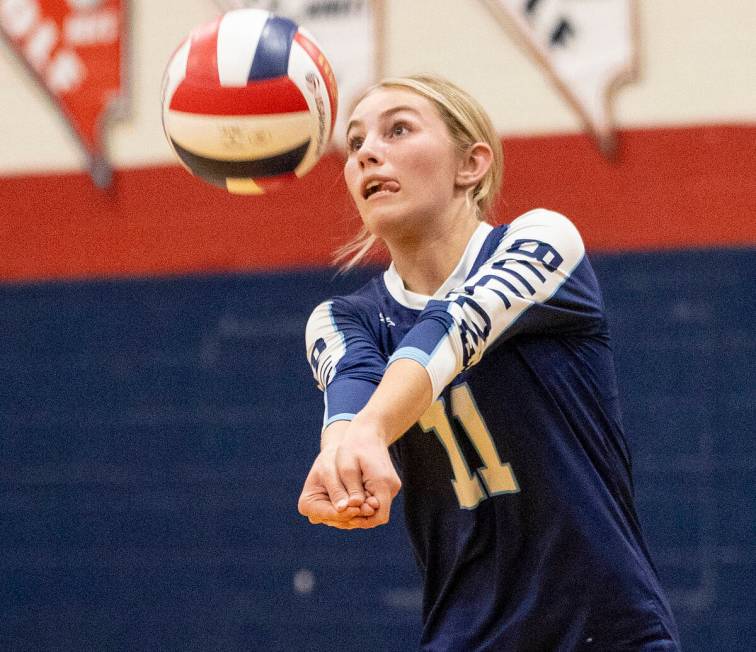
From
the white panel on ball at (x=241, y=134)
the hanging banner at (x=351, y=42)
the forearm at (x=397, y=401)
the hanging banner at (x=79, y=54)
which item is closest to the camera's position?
the forearm at (x=397, y=401)

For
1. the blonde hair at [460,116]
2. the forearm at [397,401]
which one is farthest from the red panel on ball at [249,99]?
the forearm at [397,401]

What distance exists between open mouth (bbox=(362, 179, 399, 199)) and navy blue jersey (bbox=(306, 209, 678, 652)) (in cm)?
19

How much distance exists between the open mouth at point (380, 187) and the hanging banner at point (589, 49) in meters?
2.34

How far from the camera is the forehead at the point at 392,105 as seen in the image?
2.11m

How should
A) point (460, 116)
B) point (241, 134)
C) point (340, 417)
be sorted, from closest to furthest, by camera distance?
point (340, 417) < point (460, 116) < point (241, 134)

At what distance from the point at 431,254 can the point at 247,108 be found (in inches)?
21.4

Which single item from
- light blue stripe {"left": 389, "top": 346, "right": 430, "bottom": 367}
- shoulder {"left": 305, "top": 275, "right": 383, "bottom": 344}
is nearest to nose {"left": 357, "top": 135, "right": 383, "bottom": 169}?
shoulder {"left": 305, "top": 275, "right": 383, "bottom": 344}

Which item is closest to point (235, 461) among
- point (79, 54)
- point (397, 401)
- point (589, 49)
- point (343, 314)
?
point (79, 54)

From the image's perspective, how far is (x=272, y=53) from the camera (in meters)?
2.38

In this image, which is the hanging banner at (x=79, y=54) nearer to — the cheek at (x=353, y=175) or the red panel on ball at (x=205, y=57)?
the red panel on ball at (x=205, y=57)

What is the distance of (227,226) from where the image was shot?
4621 millimetres

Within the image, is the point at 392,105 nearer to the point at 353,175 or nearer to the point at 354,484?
the point at 353,175

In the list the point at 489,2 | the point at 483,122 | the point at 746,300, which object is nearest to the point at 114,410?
the point at 489,2

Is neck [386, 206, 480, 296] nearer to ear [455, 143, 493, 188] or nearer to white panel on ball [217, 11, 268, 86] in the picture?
ear [455, 143, 493, 188]
